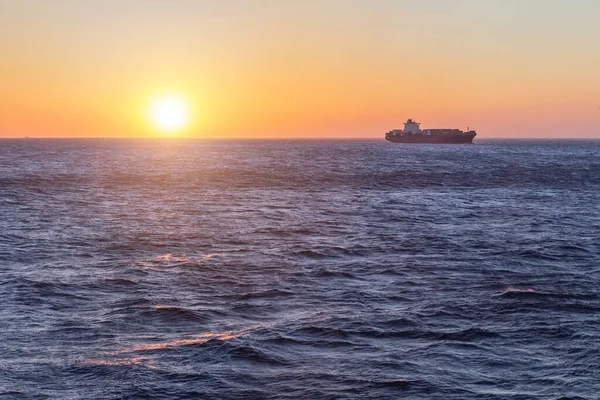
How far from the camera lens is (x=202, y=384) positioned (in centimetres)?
1722

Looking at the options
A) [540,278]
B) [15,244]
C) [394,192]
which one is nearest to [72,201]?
[15,244]

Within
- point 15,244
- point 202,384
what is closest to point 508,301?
point 202,384

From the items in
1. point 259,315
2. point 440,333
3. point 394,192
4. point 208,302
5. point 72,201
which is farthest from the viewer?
point 394,192

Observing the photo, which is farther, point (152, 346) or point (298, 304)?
point (298, 304)

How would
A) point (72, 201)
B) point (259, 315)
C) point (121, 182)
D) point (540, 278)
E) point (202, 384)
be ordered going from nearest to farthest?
1. point (202, 384)
2. point (259, 315)
3. point (540, 278)
4. point (72, 201)
5. point (121, 182)

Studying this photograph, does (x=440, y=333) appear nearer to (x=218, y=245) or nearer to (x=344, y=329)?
→ (x=344, y=329)

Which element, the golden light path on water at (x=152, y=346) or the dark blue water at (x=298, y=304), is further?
the golden light path on water at (x=152, y=346)

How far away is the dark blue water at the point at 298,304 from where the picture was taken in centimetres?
1766

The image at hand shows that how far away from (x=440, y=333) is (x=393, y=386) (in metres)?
5.00

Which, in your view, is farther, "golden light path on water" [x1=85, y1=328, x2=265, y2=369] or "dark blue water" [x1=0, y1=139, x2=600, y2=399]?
"golden light path on water" [x1=85, y1=328, x2=265, y2=369]

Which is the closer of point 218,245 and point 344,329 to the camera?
point 344,329

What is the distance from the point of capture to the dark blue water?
57.9 ft

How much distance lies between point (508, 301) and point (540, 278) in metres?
5.11

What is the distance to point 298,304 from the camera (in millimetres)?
25500
